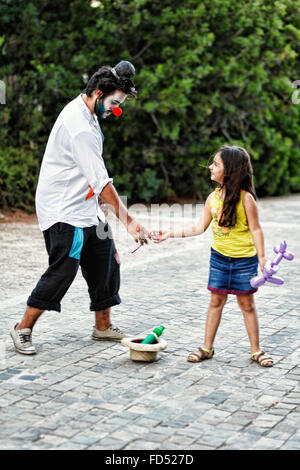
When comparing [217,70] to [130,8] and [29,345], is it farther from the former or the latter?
[29,345]

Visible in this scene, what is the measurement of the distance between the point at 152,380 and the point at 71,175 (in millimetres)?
1434

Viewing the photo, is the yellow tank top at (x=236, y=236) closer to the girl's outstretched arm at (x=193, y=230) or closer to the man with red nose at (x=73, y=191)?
the girl's outstretched arm at (x=193, y=230)

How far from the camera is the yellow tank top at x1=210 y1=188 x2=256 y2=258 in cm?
465

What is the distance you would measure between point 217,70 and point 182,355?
29.4ft

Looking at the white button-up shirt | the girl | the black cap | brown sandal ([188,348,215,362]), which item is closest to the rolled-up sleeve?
the white button-up shirt

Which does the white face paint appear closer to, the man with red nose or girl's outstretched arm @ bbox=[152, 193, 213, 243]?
the man with red nose

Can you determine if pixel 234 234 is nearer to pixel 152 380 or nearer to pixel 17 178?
pixel 152 380

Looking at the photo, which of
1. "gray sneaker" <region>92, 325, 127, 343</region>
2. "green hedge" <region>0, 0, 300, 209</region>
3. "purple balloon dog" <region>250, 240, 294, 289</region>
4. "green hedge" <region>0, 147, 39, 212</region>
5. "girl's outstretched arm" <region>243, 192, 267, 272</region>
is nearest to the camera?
"purple balloon dog" <region>250, 240, 294, 289</region>

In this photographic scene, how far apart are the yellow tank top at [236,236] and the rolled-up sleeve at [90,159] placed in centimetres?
72

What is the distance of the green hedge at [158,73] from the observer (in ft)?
40.2

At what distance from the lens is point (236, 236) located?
4676 millimetres

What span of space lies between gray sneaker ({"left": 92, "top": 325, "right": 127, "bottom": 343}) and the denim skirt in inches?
35.5
